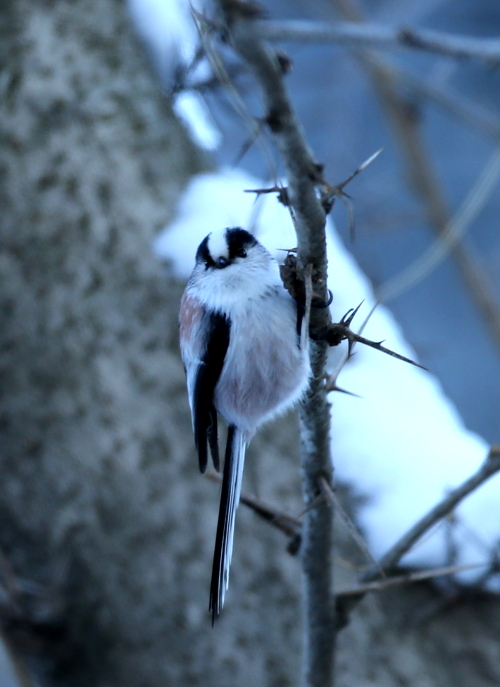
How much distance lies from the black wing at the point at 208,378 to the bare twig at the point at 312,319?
0.16 meters

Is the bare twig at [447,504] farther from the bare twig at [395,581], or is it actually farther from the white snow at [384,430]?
the white snow at [384,430]

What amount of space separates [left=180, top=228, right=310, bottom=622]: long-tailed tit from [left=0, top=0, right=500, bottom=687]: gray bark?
0.64 metres

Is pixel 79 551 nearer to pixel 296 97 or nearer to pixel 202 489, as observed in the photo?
pixel 202 489

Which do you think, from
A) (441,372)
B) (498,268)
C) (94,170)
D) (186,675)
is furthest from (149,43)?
(441,372)

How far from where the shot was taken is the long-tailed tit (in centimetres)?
79

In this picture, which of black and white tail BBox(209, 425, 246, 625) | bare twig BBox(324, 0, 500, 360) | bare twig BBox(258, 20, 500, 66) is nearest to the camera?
black and white tail BBox(209, 425, 246, 625)

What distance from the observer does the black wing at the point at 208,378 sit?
0.85 m

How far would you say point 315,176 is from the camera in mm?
550

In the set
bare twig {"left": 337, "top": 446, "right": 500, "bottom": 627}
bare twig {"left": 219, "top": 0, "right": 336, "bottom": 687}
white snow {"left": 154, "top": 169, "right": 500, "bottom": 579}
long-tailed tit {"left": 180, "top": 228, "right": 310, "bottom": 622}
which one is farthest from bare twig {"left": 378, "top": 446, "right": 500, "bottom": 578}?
white snow {"left": 154, "top": 169, "right": 500, "bottom": 579}

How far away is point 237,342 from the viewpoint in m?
0.83

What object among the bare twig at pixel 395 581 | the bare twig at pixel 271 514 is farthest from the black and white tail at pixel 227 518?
the bare twig at pixel 395 581

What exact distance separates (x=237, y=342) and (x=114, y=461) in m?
0.78

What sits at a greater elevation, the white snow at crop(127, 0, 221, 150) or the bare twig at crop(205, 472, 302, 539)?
the white snow at crop(127, 0, 221, 150)

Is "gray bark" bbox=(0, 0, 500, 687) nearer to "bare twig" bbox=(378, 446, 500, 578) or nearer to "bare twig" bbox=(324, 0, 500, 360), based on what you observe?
"bare twig" bbox=(378, 446, 500, 578)
